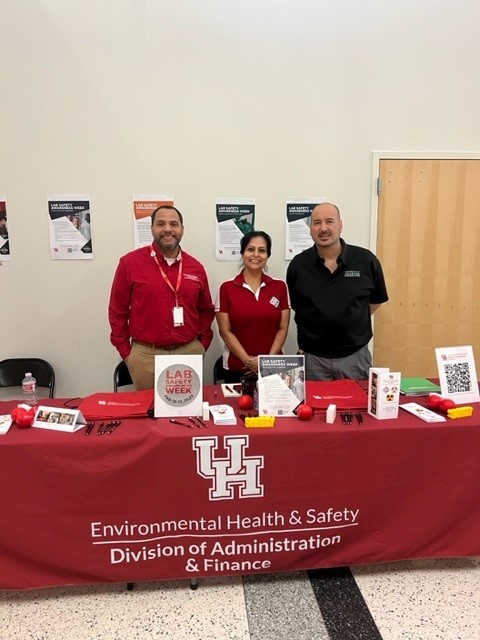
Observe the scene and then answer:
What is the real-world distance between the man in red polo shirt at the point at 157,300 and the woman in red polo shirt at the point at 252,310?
17 centimetres

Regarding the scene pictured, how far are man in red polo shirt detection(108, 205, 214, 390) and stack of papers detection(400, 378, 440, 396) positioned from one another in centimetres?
112

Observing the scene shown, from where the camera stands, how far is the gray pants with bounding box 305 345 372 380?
2303mm

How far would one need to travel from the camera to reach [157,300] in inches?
89.5

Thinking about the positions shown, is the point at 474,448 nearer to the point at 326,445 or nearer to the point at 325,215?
the point at 326,445

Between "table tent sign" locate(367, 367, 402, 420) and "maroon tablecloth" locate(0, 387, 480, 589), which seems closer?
"maroon tablecloth" locate(0, 387, 480, 589)

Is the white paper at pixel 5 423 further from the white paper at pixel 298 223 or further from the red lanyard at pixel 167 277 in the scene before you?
the white paper at pixel 298 223

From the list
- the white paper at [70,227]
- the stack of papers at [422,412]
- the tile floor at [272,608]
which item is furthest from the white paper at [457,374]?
the white paper at [70,227]

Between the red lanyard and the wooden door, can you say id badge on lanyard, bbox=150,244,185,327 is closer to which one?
the red lanyard

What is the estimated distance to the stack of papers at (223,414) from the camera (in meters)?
1.68

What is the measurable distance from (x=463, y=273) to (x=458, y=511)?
1.76 metres

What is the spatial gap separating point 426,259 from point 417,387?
119cm

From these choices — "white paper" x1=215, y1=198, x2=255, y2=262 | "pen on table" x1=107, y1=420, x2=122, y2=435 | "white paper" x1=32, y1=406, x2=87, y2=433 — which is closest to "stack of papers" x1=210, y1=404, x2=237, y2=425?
"pen on table" x1=107, y1=420, x2=122, y2=435

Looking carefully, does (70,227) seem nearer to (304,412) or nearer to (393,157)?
(304,412)

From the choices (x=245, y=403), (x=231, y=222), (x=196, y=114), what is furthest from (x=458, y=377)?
(x=196, y=114)
